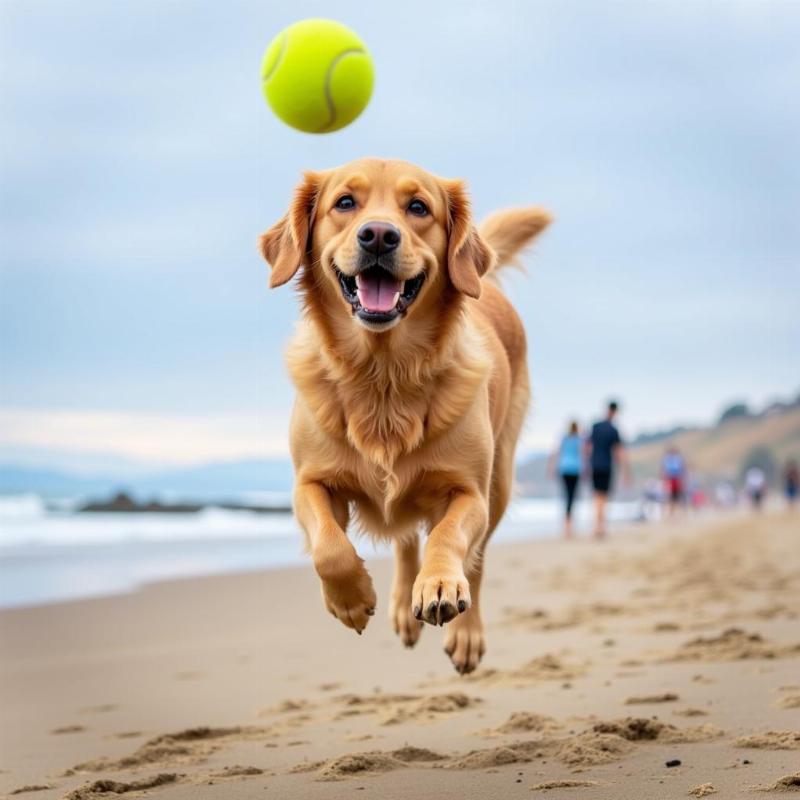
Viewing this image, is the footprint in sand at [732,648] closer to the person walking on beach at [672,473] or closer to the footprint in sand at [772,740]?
the footprint in sand at [772,740]

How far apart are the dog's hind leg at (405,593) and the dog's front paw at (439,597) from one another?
4.01 ft

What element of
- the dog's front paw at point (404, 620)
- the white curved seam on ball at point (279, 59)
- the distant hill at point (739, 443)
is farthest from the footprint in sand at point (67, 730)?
the distant hill at point (739, 443)

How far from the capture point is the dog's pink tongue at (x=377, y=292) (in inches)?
159

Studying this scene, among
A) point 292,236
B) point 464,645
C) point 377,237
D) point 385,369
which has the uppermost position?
point 292,236

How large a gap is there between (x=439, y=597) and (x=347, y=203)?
4.70 ft

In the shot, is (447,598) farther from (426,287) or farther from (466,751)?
(426,287)

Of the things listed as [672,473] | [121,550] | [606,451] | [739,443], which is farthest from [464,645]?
[739,443]

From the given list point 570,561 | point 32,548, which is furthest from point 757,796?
point 32,548

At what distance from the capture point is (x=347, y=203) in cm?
424

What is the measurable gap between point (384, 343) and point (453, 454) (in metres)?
0.47

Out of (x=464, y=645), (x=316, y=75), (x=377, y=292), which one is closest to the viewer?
(x=377, y=292)

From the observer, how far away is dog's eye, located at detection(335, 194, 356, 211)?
423 centimetres

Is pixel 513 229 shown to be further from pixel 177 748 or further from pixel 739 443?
pixel 739 443

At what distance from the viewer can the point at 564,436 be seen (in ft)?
53.7
